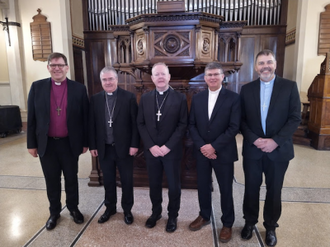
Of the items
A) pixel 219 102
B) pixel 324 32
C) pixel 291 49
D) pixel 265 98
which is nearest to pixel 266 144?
pixel 265 98

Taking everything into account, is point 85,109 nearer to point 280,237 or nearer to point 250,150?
point 250,150

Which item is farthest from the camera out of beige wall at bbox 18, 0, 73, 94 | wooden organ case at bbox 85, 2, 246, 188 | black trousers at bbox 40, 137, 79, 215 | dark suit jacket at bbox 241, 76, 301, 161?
beige wall at bbox 18, 0, 73, 94

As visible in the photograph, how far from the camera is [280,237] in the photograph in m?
2.08

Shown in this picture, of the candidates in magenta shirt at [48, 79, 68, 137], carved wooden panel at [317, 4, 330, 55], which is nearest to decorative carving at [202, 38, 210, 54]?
magenta shirt at [48, 79, 68, 137]

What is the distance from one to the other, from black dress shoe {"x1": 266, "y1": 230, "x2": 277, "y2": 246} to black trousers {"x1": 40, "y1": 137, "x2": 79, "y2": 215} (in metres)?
1.77

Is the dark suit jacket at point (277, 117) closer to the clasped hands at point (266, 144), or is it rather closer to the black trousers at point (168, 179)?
the clasped hands at point (266, 144)

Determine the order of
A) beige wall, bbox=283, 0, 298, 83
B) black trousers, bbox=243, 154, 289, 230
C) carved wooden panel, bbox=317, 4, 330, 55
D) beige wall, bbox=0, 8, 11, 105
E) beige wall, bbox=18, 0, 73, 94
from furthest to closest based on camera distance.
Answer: beige wall, bbox=0, 8, 11, 105, beige wall, bbox=18, 0, 73, 94, beige wall, bbox=283, 0, 298, 83, carved wooden panel, bbox=317, 4, 330, 55, black trousers, bbox=243, 154, 289, 230

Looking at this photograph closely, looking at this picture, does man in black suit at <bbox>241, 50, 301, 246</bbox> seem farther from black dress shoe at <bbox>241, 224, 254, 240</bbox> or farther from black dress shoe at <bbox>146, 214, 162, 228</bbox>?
black dress shoe at <bbox>146, 214, 162, 228</bbox>

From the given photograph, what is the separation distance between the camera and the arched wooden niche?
604 centimetres

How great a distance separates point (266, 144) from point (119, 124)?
1234 millimetres

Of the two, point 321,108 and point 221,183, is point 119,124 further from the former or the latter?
point 321,108

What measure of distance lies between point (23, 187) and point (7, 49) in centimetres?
477

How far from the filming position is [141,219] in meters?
2.36

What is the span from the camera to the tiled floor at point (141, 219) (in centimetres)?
203
